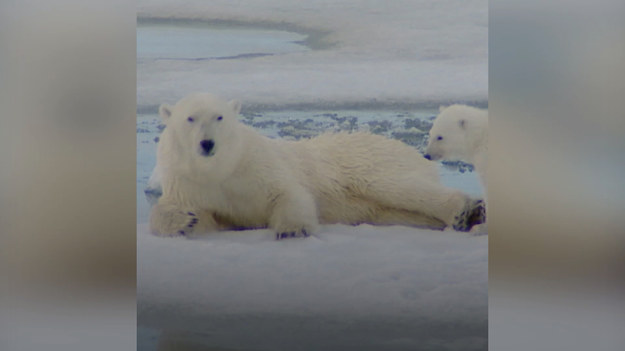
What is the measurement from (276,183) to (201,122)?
0.39 metres

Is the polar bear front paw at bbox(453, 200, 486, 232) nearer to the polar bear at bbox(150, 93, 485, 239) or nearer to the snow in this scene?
the polar bear at bbox(150, 93, 485, 239)

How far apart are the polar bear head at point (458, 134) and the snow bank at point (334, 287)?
320mm

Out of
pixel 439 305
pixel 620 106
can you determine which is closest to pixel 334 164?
pixel 439 305

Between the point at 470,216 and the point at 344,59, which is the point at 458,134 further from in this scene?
the point at 344,59

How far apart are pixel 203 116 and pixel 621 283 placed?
1.80 m

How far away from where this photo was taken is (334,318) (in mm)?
2662

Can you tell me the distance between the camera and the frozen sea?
8.71 ft

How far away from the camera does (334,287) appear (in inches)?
105

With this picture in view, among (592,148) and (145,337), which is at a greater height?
(592,148)

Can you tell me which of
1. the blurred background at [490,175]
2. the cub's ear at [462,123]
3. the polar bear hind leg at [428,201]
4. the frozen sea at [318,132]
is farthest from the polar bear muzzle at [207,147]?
the cub's ear at [462,123]

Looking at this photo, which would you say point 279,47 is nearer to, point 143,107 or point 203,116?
point 203,116

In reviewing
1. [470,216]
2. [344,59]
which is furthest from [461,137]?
[344,59]

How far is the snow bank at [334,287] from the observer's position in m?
2.65

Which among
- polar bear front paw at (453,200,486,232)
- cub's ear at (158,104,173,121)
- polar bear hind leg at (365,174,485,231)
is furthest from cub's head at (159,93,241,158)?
polar bear front paw at (453,200,486,232)
